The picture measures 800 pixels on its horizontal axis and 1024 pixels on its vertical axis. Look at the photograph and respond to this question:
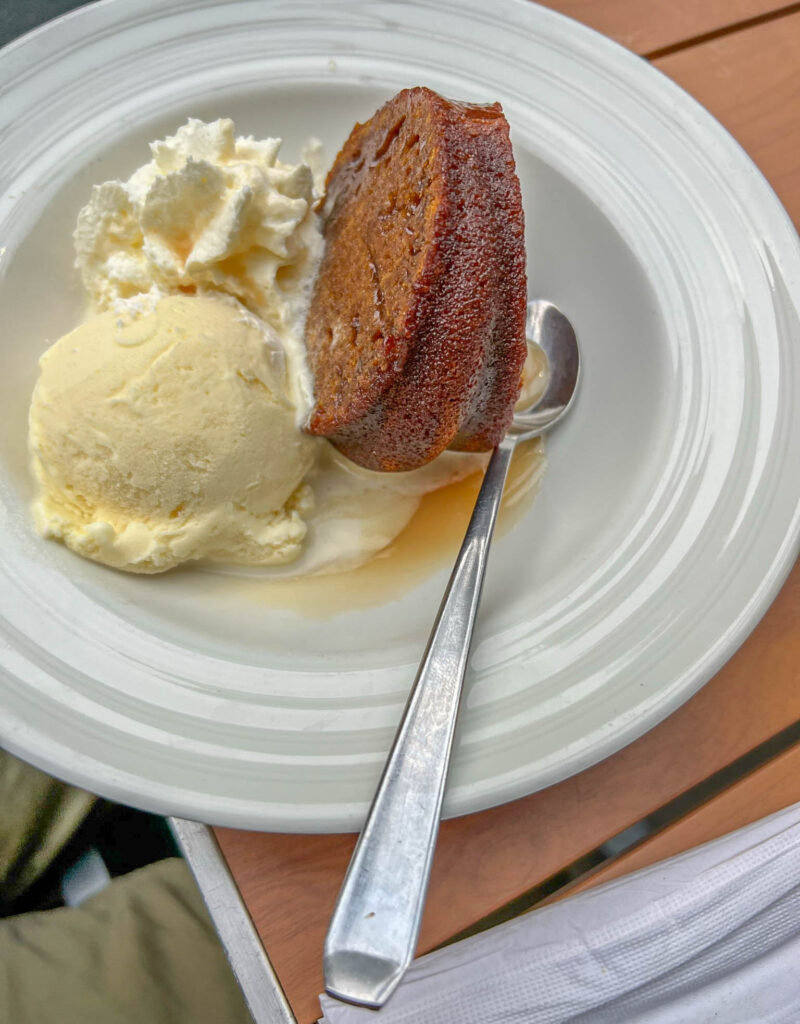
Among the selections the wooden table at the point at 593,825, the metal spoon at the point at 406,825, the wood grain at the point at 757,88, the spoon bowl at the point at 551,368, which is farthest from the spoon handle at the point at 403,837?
the wood grain at the point at 757,88

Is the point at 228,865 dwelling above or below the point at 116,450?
below

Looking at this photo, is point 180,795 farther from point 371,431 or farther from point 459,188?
point 459,188

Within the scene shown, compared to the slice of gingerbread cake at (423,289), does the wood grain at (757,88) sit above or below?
above

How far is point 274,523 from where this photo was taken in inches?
42.1

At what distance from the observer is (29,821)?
4.22ft

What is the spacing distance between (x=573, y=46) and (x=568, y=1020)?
1.56 meters

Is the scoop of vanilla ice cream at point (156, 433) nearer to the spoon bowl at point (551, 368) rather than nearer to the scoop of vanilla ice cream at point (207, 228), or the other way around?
the scoop of vanilla ice cream at point (207, 228)

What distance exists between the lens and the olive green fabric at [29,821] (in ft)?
4.19

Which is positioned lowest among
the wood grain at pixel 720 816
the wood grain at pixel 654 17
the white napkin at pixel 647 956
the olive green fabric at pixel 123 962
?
the olive green fabric at pixel 123 962

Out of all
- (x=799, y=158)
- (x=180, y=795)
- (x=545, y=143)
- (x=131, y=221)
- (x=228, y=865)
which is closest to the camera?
(x=180, y=795)

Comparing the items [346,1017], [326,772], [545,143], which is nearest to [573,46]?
[545,143]

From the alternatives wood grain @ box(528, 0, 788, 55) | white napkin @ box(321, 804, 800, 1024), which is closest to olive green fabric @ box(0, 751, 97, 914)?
white napkin @ box(321, 804, 800, 1024)

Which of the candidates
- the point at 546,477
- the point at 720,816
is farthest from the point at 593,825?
the point at 546,477

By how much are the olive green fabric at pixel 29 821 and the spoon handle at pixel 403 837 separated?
0.80 metres
